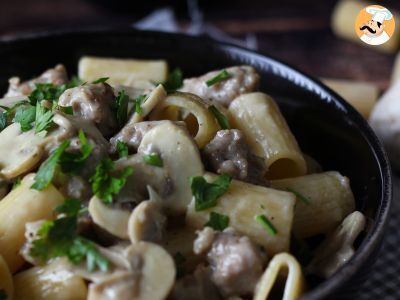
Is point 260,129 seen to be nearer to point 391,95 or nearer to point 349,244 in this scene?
point 349,244

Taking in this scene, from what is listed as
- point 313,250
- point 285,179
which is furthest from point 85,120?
point 313,250

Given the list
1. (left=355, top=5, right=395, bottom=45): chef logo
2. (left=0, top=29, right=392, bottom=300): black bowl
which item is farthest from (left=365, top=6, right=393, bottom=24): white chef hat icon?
(left=0, top=29, right=392, bottom=300): black bowl

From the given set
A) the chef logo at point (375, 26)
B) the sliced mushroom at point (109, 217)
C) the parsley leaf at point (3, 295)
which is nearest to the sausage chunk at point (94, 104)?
the sliced mushroom at point (109, 217)

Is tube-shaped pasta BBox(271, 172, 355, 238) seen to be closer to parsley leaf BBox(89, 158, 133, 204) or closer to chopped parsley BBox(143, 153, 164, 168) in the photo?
chopped parsley BBox(143, 153, 164, 168)

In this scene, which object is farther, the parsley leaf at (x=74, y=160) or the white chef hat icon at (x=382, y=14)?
the white chef hat icon at (x=382, y=14)

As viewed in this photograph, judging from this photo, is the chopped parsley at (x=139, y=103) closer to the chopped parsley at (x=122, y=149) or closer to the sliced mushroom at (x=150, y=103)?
the sliced mushroom at (x=150, y=103)

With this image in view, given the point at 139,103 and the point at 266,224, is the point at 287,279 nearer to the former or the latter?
the point at 266,224

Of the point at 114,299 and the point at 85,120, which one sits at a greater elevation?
the point at 85,120
